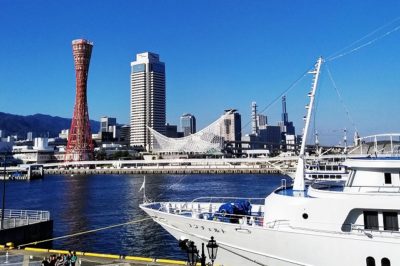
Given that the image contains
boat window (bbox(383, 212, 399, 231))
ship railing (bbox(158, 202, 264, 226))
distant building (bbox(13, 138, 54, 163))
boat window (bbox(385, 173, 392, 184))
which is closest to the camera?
boat window (bbox(383, 212, 399, 231))

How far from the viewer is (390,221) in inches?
454

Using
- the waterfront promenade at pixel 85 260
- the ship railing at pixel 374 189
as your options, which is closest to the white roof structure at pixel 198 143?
the waterfront promenade at pixel 85 260

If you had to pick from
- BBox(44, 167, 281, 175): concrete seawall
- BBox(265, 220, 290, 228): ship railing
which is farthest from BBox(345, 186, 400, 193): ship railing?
BBox(44, 167, 281, 175): concrete seawall

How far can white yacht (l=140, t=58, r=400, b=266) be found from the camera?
11.3 m

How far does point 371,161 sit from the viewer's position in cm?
1191

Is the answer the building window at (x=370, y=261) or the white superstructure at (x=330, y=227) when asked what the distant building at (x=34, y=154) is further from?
the building window at (x=370, y=261)

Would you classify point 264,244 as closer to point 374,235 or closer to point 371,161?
point 374,235

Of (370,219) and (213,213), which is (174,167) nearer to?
(213,213)

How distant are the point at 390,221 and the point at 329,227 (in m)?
1.60

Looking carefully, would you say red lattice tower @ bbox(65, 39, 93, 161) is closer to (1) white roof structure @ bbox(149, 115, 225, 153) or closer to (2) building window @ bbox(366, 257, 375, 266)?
(1) white roof structure @ bbox(149, 115, 225, 153)

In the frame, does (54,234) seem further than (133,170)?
No

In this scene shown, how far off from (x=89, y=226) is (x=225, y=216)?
15871mm

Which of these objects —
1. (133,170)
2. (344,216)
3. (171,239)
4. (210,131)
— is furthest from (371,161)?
(210,131)

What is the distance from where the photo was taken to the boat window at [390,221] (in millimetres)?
11453
